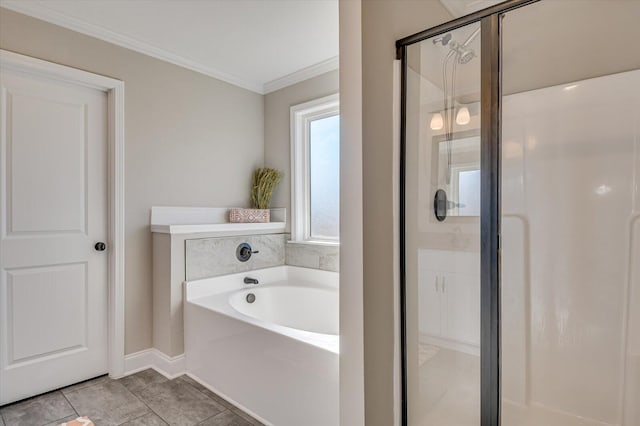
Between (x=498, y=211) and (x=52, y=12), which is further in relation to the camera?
(x=52, y=12)

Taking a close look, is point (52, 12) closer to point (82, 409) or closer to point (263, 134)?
point (263, 134)

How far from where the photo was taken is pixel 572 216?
1.70m

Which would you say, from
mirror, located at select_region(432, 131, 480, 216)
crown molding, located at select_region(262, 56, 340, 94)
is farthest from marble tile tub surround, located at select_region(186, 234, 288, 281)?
mirror, located at select_region(432, 131, 480, 216)

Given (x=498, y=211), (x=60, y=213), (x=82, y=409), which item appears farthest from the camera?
(x=60, y=213)

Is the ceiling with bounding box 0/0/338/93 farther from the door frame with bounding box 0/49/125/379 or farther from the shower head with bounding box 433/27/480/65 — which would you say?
the shower head with bounding box 433/27/480/65

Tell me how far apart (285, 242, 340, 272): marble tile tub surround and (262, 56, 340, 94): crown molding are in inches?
56.8

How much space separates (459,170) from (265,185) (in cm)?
206

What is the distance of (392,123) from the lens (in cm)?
147

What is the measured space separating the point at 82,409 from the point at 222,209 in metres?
1.64

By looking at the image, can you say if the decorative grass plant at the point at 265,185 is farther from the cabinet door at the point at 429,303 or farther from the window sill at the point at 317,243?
the cabinet door at the point at 429,303

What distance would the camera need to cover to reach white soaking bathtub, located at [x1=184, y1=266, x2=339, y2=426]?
1.63 metres

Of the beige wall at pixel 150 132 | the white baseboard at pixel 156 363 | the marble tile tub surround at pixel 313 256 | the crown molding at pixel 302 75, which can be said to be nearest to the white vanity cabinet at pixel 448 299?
the marble tile tub surround at pixel 313 256

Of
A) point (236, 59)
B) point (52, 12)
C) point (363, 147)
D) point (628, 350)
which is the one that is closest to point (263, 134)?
point (236, 59)

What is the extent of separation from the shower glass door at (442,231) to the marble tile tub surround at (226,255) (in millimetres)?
1655
